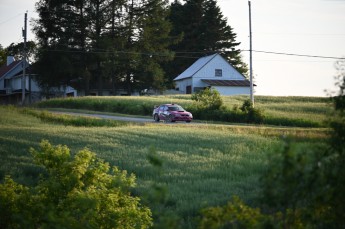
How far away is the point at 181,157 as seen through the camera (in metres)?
Answer: 18.7

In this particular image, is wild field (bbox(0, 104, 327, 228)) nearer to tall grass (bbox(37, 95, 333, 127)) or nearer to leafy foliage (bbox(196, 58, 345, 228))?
leafy foliage (bbox(196, 58, 345, 228))

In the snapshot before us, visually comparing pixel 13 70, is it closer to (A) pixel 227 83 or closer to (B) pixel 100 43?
(B) pixel 100 43

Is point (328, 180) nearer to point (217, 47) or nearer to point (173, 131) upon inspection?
point (173, 131)

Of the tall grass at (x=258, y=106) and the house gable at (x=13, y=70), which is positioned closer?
the tall grass at (x=258, y=106)

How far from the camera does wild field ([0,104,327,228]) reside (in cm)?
1409

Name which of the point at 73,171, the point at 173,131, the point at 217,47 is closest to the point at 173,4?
the point at 217,47

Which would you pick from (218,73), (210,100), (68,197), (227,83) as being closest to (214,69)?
(218,73)

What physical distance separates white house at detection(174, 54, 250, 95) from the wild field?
1652 inches

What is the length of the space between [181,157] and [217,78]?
173ft

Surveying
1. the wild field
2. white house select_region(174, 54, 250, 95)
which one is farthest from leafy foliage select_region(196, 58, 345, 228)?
white house select_region(174, 54, 250, 95)

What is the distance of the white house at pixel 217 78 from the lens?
69.1 meters

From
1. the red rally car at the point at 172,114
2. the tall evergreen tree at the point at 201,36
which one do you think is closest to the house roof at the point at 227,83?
the tall evergreen tree at the point at 201,36

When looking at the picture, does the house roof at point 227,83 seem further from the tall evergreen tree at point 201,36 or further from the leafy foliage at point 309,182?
the leafy foliage at point 309,182

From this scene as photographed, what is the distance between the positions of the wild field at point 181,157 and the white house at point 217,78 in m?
42.0
